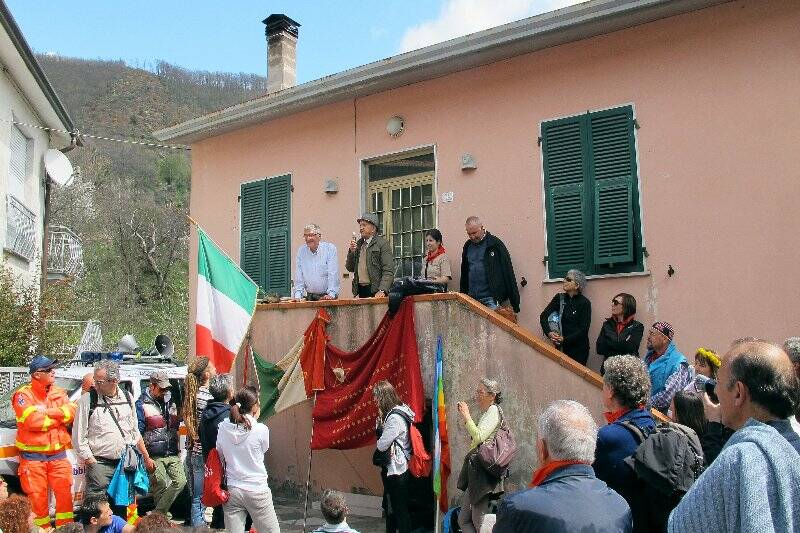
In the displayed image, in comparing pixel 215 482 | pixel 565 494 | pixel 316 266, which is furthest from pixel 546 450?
pixel 316 266

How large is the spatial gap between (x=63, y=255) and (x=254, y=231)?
9.37m

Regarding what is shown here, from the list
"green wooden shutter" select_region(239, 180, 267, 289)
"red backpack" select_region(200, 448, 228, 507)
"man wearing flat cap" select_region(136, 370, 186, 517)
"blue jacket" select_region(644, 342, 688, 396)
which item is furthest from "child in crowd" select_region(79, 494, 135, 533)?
"green wooden shutter" select_region(239, 180, 267, 289)

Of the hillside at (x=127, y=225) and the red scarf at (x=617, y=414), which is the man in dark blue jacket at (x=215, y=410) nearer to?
the red scarf at (x=617, y=414)

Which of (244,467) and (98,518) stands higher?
(244,467)

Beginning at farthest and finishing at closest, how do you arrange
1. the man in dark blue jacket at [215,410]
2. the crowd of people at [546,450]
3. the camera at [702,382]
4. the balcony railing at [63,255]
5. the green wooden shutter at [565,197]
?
the balcony railing at [63,255] → the green wooden shutter at [565,197] → the man in dark blue jacket at [215,410] → the camera at [702,382] → the crowd of people at [546,450]

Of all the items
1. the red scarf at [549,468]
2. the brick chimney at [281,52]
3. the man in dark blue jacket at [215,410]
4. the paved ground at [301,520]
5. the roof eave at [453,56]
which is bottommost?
the paved ground at [301,520]

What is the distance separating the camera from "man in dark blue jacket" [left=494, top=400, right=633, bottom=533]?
2715 mm

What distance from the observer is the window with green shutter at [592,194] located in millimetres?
8359

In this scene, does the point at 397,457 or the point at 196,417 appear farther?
the point at 196,417

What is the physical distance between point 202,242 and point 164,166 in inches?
2095

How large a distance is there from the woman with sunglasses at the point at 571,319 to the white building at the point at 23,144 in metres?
9.91

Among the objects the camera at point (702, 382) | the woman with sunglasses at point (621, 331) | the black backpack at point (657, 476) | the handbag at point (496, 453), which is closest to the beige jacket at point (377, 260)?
the woman with sunglasses at point (621, 331)

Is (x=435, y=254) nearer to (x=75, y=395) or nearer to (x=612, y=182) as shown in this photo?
(x=612, y=182)

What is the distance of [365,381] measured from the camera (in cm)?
840
